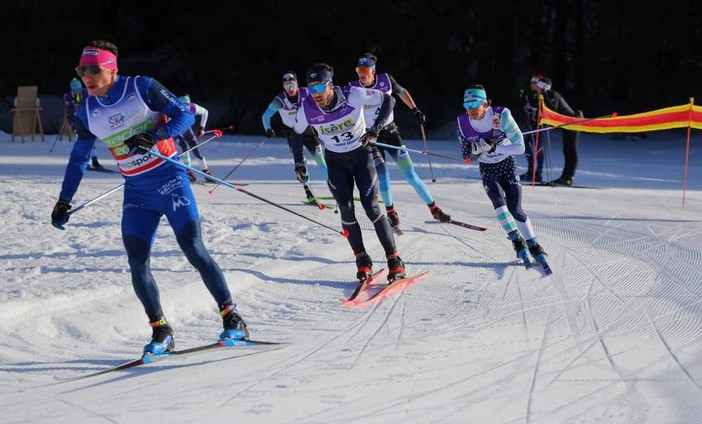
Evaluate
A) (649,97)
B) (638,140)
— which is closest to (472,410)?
(638,140)

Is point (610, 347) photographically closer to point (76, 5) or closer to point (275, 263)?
point (275, 263)

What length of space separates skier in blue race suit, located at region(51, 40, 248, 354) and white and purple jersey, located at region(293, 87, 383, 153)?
1.83 meters

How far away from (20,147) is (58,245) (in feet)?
→ 40.1

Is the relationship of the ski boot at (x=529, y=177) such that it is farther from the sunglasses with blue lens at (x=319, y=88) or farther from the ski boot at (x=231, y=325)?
the ski boot at (x=231, y=325)

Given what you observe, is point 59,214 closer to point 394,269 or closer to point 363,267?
point 363,267

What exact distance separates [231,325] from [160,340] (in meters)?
0.43

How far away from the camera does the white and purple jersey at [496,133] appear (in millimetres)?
7914

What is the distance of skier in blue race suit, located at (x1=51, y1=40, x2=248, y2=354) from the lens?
538 centimetres

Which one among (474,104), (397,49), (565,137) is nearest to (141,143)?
(474,104)

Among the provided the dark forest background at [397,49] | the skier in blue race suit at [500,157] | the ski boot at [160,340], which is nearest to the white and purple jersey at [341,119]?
the skier in blue race suit at [500,157]

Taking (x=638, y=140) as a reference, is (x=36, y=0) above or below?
above

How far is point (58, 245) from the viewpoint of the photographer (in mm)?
8477

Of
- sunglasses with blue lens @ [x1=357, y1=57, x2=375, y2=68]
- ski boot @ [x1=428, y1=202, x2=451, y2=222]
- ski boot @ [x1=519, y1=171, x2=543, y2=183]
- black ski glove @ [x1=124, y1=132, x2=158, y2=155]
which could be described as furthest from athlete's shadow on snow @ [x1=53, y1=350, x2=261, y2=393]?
ski boot @ [x1=519, y1=171, x2=543, y2=183]

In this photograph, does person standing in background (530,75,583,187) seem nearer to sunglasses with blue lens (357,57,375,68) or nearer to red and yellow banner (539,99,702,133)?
red and yellow banner (539,99,702,133)
